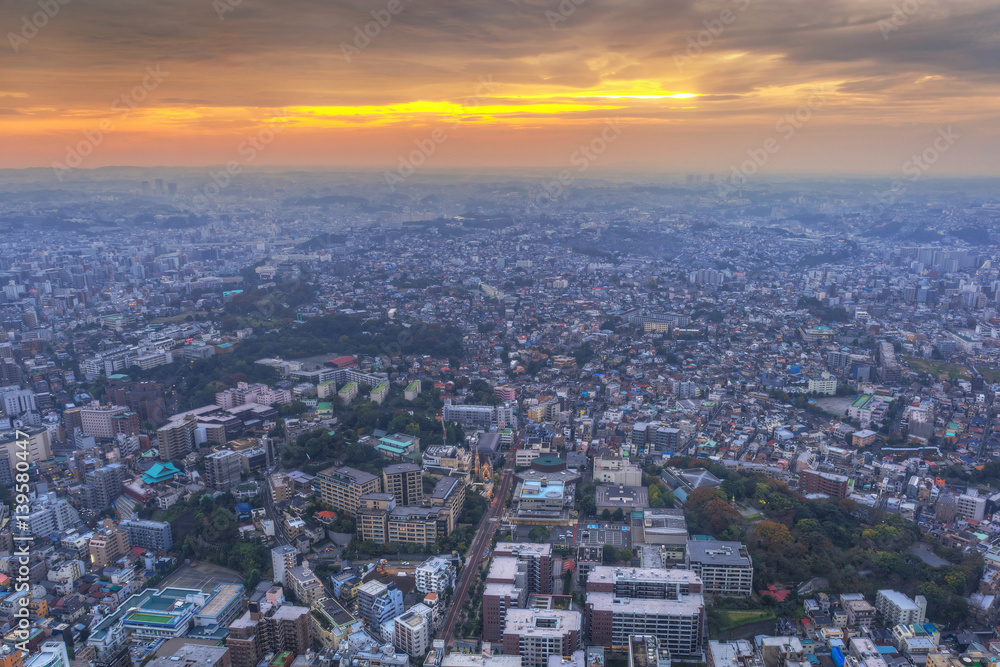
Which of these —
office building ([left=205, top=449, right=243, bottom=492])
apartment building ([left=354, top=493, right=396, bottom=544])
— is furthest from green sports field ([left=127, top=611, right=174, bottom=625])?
office building ([left=205, top=449, right=243, bottom=492])

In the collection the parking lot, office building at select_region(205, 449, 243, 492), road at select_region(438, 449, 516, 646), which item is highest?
office building at select_region(205, 449, 243, 492)

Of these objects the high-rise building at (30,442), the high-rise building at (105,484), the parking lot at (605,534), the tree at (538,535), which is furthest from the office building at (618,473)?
the high-rise building at (30,442)

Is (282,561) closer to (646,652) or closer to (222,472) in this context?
(222,472)

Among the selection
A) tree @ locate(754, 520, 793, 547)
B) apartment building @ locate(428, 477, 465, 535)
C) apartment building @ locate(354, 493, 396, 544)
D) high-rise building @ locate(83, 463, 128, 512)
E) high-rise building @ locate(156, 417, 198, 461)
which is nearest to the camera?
tree @ locate(754, 520, 793, 547)

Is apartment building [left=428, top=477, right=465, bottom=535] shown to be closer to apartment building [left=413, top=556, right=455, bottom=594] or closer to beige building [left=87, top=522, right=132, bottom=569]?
apartment building [left=413, top=556, right=455, bottom=594]

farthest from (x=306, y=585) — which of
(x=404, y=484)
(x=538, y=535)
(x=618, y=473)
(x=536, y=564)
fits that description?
(x=618, y=473)

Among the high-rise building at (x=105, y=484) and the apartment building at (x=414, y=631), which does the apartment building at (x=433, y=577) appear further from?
the high-rise building at (x=105, y=484)
